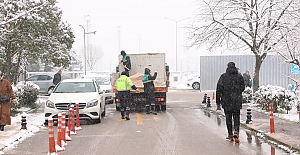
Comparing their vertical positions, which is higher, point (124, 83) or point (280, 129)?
point (124, 83)

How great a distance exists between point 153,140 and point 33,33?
33.0 feet

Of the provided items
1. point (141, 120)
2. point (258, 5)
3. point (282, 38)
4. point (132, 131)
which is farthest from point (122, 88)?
point (258, 5)

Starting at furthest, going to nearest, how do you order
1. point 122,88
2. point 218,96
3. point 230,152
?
point 122,88 → point 218,96 → point 230,152

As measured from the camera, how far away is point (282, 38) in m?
17.1

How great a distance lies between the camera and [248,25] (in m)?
19.6

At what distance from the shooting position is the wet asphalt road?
8.61m

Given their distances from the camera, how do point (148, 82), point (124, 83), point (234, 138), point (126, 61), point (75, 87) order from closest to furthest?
1. point (234, 138)
2. point (124, 83)
3. point (75, 87)
4. point (148, 82)
5. point (126, 61)

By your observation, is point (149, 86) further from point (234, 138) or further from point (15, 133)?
point (234, 138)

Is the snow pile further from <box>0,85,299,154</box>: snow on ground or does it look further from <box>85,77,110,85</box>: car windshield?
<box>85,77,110,85</box>: car windshield

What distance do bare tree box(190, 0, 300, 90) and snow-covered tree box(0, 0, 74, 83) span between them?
6705 mm

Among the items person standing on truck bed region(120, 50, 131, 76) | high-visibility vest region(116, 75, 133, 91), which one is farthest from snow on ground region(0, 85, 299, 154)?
person standing on truck bed region(120, 50, 131, 76)

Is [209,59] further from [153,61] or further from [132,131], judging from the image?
[132,131]

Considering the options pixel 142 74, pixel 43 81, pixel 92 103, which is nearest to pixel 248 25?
pixel 142 74

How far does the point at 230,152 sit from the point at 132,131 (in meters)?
3.76
